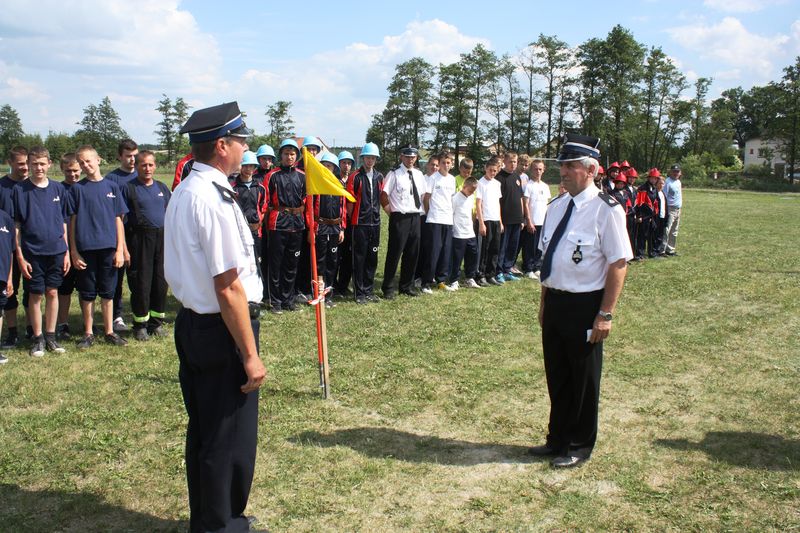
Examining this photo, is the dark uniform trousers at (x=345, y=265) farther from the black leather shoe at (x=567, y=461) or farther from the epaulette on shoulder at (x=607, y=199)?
the epaulette on shoulder at (x=607, y=199)

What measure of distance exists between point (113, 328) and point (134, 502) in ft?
13.6

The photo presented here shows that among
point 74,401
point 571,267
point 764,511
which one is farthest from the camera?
point 74,401

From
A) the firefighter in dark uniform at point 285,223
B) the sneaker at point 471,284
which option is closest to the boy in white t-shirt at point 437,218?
the sneaker at point 471,284

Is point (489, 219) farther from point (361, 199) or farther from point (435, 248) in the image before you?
point (361, 199)

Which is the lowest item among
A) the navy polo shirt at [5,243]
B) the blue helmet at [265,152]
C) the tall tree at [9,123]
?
the navy polo shirt at [5,243]

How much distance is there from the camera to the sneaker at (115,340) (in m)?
7.07

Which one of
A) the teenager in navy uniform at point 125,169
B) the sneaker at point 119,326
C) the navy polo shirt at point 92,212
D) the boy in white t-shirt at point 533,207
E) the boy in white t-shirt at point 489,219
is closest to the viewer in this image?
the navy polo shirt at point 92,212

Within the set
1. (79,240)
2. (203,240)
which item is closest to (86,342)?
(79,240)

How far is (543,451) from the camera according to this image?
464 cm

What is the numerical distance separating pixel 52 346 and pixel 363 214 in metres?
4.54

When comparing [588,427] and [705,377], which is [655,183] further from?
[588,427]

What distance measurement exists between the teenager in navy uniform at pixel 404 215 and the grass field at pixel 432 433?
1.56m

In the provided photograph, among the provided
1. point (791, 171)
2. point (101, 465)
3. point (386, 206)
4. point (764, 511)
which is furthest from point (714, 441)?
point (791, 171)

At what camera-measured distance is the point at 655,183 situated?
1479 centimetres
